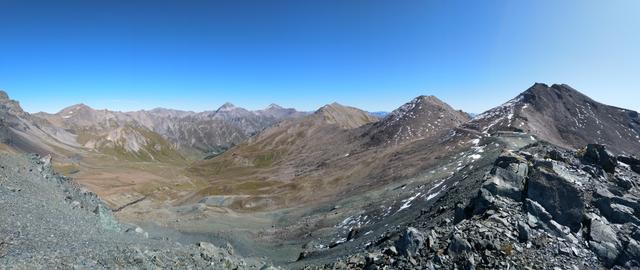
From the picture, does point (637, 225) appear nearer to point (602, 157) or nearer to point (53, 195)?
point (602, 157)

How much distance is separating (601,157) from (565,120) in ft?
→ 504

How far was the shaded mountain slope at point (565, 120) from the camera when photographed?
152 meters

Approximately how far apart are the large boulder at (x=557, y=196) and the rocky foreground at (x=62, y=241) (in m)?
24.7

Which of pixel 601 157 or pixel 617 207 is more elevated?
pixel 601 157

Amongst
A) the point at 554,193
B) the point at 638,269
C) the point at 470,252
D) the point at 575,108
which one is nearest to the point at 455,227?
the point at 470,252

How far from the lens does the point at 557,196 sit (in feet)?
105

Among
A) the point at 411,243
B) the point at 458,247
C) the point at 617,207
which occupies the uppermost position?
the point at 617,207

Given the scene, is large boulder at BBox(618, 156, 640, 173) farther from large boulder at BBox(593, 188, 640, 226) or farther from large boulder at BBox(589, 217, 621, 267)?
large boulder at BBox(589, 217, 621, 267)

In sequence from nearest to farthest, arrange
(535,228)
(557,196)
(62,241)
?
(62,241) < (535,228) < (557,196)

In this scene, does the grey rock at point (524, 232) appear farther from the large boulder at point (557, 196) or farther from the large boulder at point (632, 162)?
the large boulder at point (632, 162)

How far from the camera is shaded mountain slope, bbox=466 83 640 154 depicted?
152250 mm

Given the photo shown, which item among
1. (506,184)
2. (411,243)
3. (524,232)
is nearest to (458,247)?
(411,243)

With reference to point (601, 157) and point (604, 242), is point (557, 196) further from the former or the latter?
point (601, 157)

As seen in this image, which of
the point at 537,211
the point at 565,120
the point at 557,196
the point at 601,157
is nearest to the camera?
the point at 537,211
